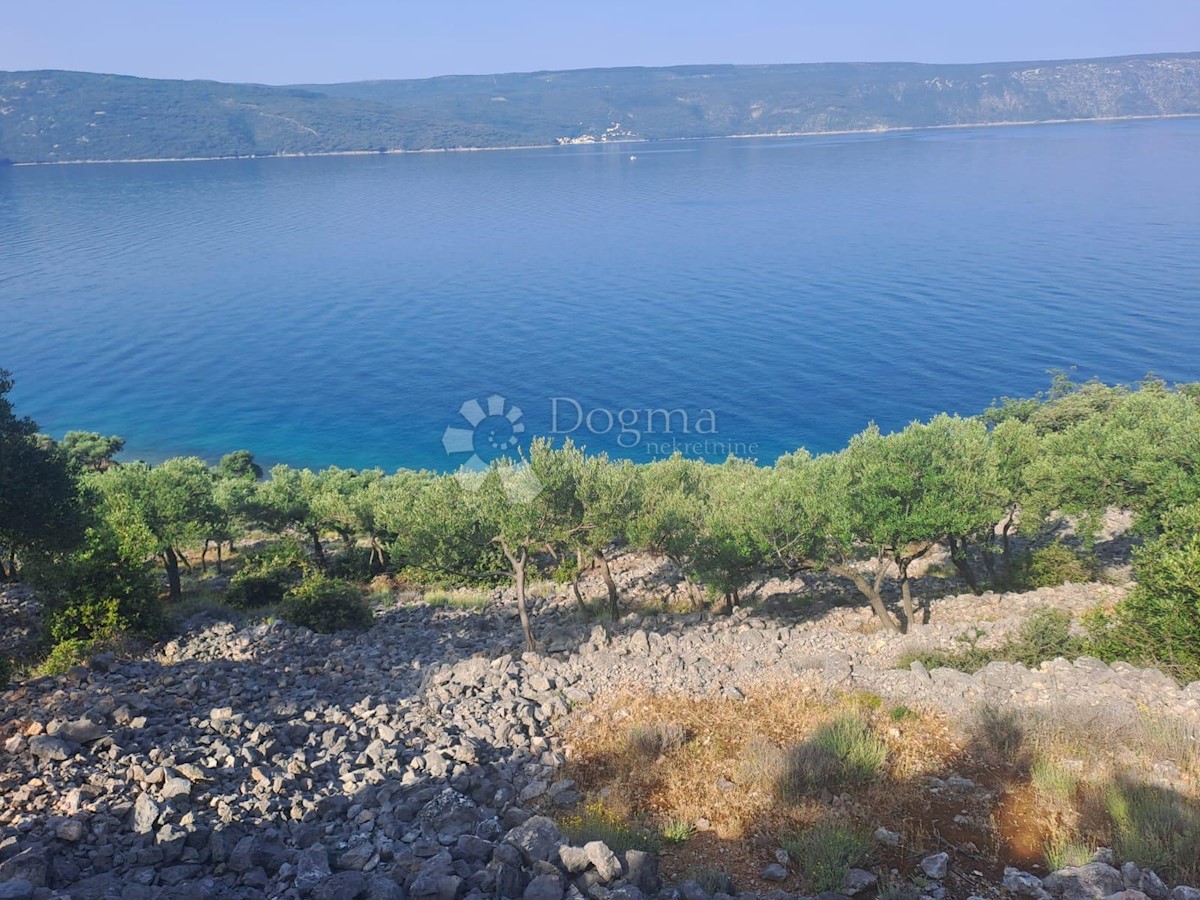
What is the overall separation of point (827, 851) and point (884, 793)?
2.69 m

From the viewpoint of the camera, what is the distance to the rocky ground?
39.9 feet

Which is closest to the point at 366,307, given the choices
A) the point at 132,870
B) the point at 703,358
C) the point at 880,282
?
the point at 703,358

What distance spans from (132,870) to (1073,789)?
15.9 meters

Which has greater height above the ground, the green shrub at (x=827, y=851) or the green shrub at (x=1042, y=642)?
the green shrub at (x=827, y=851)

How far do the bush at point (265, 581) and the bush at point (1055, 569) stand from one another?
31099 millimetres

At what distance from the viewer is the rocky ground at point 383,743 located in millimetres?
12172

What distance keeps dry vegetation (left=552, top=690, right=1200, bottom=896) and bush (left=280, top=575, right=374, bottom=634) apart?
45.2ft

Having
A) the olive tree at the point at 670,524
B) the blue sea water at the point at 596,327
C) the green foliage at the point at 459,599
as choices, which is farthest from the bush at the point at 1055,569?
the blue sea water at the point at 596,327

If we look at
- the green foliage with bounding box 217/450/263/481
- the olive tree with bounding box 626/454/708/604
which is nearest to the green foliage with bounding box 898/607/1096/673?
the olive tree with bounding box 626/454/708/604

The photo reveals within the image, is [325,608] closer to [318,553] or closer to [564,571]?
[564,571]

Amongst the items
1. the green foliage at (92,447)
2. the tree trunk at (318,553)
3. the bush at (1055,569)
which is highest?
the bush at (1055,569)

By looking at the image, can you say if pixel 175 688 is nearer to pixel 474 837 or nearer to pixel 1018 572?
pixel 474 837

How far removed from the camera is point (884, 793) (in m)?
15.1

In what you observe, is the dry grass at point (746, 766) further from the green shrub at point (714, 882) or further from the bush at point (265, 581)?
the bush at point (265, 581)
